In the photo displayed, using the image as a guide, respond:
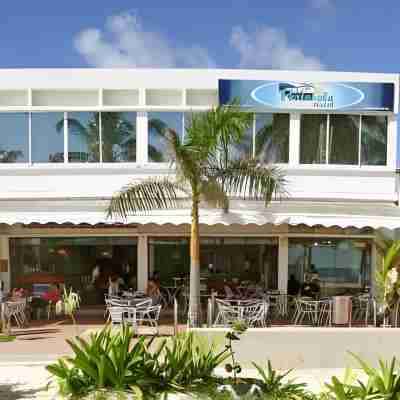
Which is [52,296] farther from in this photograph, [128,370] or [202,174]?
[128,370]

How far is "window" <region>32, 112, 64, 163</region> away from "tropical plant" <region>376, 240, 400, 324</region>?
12.1 metres

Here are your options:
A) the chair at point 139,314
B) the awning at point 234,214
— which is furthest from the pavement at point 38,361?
the awning at point 234,214

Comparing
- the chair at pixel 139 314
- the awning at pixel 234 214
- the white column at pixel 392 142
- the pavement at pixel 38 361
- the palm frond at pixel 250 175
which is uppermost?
the white column at pixel 392 142

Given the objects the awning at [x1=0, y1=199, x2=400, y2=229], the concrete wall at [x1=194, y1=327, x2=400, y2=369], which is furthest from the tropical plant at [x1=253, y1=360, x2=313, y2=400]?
the awning at [x1=0, y1=199, x2=400, y2=229]

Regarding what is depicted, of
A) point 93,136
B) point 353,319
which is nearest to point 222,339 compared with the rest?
point 353,319

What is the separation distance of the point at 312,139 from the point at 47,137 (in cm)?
1040

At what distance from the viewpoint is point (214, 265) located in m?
17.7

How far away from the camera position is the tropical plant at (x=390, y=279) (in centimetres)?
1249

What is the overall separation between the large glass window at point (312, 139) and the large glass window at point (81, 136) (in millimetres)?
8067

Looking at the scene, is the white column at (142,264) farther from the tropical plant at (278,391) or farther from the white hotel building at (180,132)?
the tropical plant at (278,391)

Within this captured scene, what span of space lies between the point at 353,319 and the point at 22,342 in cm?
1116

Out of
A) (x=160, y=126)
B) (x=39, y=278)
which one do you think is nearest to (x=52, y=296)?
(x=39, y=278)

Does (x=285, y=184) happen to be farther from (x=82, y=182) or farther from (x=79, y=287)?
(x=79, y=287)

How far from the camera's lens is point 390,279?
1248 cm
